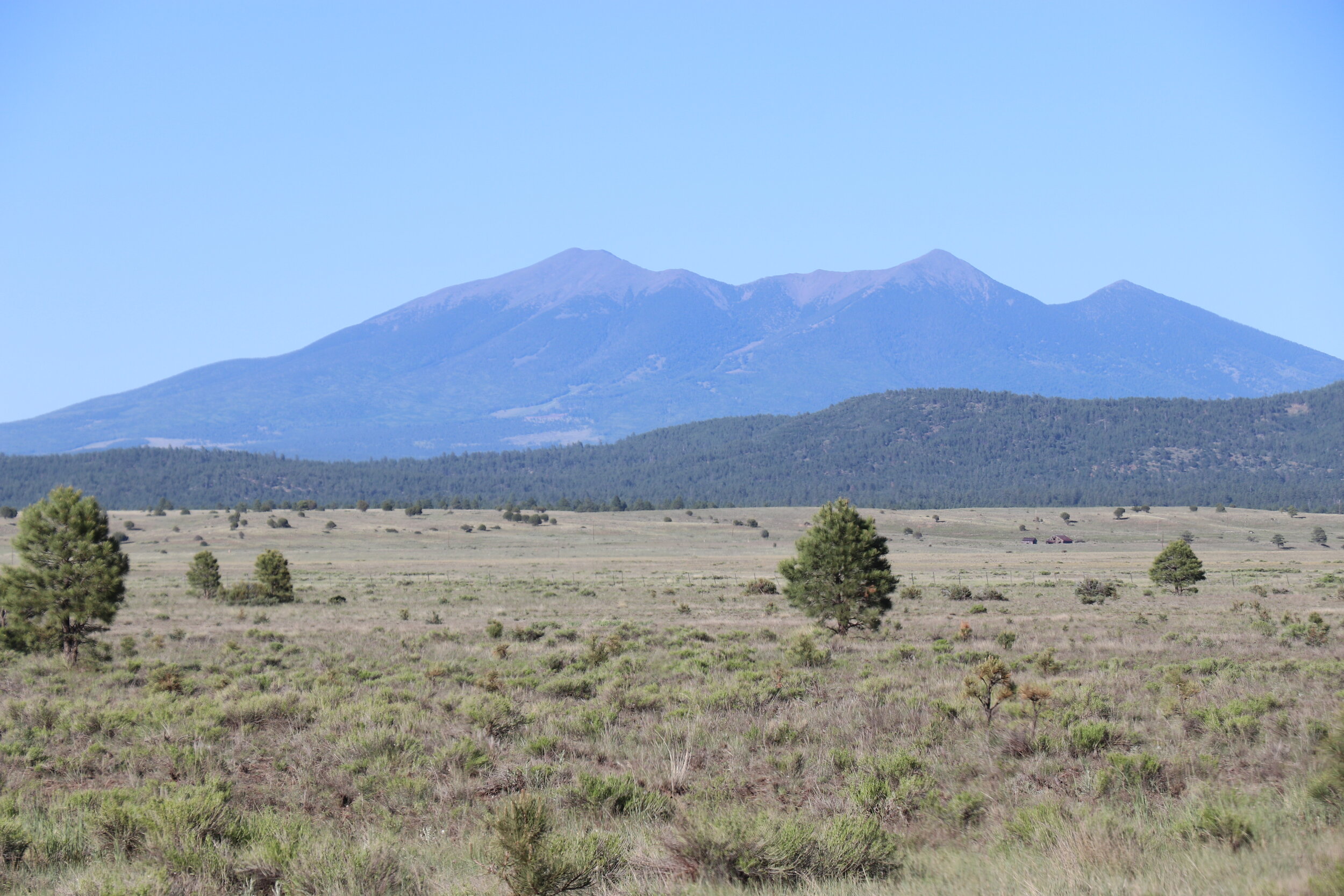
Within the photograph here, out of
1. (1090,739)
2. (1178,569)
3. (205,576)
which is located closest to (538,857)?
(1090,739)

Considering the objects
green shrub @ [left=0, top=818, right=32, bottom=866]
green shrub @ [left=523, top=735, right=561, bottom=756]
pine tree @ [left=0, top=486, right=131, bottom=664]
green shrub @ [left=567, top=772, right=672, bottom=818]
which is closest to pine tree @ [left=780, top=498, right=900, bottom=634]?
green shrub @ [left=523, top=735, right=561, bottom=756]

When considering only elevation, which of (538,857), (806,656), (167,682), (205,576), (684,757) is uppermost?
(538,857)

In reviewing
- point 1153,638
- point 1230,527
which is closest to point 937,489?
point 1230,527

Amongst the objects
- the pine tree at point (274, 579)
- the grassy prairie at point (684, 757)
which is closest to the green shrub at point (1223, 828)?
the grassy prairie at point (684, 757)

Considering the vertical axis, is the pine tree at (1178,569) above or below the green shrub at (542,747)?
below

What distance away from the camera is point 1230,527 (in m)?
111

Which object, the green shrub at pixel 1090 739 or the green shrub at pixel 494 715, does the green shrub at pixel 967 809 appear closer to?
the green shrub at pixel 1090 739

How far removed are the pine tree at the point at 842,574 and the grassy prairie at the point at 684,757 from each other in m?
1.06

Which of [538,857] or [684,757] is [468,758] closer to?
[684,757]

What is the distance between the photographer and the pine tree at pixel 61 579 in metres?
18.6

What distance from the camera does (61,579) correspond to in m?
18.9

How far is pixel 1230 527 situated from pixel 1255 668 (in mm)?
112486

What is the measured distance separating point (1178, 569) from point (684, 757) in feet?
124

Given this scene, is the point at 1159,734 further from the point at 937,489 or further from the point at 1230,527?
the point at 937,489
